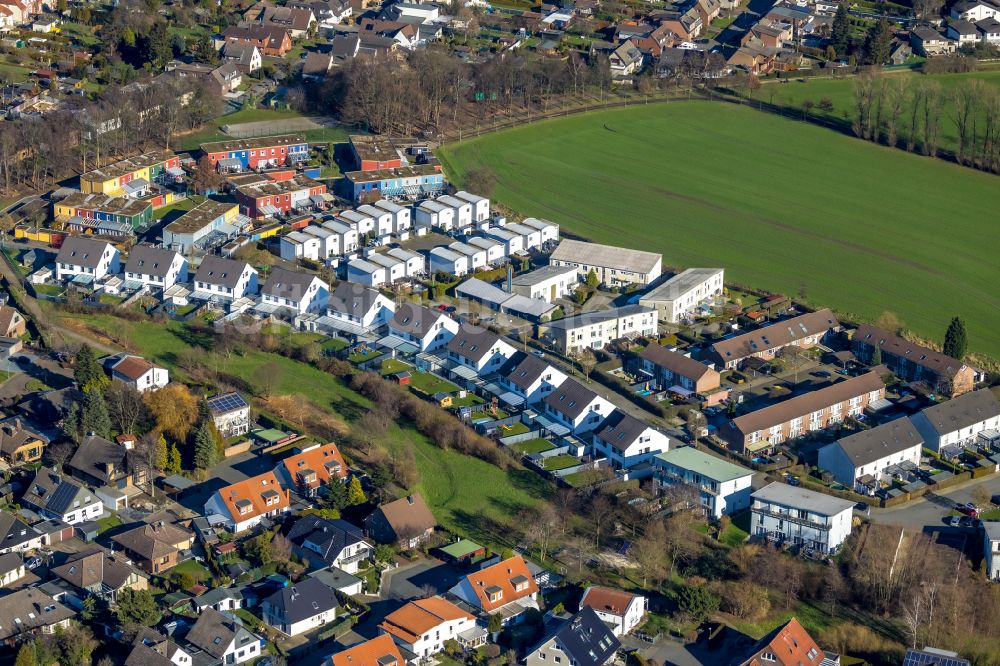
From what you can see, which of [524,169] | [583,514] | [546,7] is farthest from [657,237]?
[546,7]

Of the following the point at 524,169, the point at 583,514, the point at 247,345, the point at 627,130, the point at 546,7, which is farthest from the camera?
the point at 546,7

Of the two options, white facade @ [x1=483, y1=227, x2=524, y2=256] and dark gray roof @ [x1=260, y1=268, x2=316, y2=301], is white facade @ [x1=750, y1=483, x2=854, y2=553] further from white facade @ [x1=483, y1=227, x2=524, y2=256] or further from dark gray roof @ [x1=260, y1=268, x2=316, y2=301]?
white facade @ [x1=483, y1=227, x2=524, y2=256]

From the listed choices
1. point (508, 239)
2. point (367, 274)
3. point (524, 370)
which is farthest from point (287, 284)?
point (524, 370)

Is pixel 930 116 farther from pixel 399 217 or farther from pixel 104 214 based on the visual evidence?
pixel 104 214

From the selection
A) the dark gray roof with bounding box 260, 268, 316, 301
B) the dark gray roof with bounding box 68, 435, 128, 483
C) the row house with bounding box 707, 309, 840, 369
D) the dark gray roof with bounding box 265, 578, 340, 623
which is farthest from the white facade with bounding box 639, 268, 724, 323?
the dark gray roof with bounding box 265, 578, 340, 623

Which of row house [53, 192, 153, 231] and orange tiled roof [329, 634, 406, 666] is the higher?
row house [53, 192, 153, 231]

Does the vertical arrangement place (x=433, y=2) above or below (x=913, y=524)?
above

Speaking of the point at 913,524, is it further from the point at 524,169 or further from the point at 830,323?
the point at 524,169
